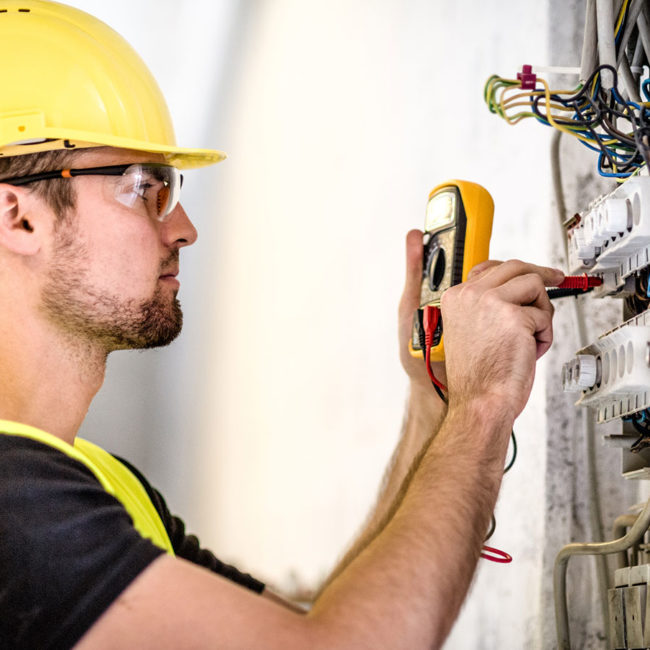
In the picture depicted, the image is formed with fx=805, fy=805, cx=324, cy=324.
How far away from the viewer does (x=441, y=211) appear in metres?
1.23

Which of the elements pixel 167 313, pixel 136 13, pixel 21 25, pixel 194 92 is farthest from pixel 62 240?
pixel 136 13

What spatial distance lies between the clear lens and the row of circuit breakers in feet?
1.99

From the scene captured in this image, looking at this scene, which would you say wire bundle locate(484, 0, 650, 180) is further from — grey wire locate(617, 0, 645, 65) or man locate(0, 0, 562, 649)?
man locate(0, 0, 562, 649)

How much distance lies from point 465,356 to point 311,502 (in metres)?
1.40

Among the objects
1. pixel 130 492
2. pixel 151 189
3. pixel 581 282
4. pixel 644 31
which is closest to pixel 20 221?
pixel 151 189

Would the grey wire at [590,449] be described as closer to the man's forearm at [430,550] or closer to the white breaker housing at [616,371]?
the white breaker housing at [616,371]

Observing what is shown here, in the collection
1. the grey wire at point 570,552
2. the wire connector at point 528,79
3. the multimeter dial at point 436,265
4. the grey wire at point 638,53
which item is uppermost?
the grey wire at point 638,53

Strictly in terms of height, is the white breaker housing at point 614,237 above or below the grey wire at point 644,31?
below

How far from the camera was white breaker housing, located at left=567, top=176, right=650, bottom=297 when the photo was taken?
938mm

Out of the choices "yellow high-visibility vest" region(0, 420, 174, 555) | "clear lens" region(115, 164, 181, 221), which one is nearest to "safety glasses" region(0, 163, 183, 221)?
"clear lens" region(115, 164, 181, 221)

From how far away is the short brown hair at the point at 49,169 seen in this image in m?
1.16

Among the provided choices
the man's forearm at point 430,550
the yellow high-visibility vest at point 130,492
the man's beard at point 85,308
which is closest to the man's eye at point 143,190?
the man's beard at point 85,308

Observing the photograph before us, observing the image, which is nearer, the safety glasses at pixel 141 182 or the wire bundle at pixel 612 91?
the wire bundle at pixel 612 91

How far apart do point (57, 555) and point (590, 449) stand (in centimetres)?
94
